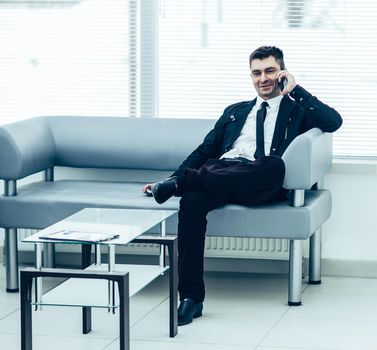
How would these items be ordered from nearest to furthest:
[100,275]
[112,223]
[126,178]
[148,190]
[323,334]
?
[100,275]
[112,223]
[323,334]
[148,190]
[126,178]

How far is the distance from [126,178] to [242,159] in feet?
2.97

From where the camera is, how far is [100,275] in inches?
142

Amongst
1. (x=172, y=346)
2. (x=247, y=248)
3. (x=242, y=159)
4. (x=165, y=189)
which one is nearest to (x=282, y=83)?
(x=242, y=159)

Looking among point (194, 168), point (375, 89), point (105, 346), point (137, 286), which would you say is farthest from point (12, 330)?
point (375, 89)

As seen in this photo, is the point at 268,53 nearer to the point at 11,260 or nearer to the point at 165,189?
the point at 165,189

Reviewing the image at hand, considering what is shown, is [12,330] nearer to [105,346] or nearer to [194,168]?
[105,346]

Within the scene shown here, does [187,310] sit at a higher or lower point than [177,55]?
lower

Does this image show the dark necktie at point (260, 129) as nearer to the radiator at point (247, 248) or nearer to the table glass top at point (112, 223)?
the radiator at point (247, 248)

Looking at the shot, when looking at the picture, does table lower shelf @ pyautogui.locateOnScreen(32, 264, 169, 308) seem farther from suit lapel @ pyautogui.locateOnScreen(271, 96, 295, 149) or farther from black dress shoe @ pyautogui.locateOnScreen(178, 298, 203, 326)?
suit lapel @ pyautogui.locateOnScreen(271, 96, 295, 149)

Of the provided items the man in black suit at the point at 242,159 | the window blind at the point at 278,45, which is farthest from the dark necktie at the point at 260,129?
the window blind at the point at 278,45

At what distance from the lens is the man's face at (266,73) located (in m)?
5.07

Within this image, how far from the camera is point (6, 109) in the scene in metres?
5.93

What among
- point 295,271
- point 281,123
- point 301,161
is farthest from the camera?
point 281,123

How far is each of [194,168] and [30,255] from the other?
47.8 inches
